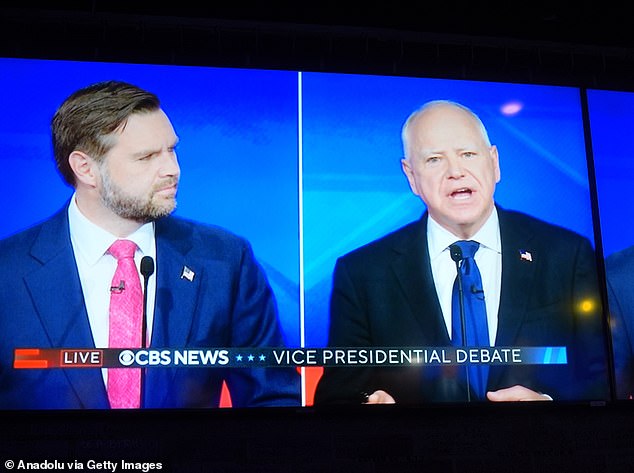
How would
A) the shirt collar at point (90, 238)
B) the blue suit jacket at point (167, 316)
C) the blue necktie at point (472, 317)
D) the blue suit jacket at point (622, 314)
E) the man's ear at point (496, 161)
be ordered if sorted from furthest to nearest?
the man's ear at point (496, 161) → the blue suit jacket at point (622, 314) → the blue necktie at point (472, 317) → the shirt collar at point (90, 238) → the blue suit jacket at point (167, 316)

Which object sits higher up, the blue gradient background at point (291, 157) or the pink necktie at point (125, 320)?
the blue gradient background at point (291, 157)

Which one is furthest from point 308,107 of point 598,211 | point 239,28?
point 598,211

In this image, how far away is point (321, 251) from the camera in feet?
12.3

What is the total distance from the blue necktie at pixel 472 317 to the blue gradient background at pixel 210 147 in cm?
72

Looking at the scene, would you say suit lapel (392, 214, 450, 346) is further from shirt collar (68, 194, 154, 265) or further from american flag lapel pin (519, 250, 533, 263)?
shirt collar (68, 194, 154, 265)

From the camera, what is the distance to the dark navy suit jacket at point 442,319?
3.67 metres

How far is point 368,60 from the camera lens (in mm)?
4211

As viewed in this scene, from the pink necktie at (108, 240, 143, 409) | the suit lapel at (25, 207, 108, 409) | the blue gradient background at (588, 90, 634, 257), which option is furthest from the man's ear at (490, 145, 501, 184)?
the suit lapel at (25, 207, 108, 409)

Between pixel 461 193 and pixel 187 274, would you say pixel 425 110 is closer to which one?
pixel 461 193

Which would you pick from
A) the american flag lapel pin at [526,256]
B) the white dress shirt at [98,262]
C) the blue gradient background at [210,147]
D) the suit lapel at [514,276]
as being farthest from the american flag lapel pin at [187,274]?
the american flag lapel pin at [526,256]

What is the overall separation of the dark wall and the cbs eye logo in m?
0.21

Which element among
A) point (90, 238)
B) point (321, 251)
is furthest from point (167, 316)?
point (321, 251)

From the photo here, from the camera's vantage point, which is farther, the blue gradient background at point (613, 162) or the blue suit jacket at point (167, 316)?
the blue gradient background at point (613, 162)

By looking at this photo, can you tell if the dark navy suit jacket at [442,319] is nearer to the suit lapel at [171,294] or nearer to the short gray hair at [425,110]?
the short gray hair at [425,110]
